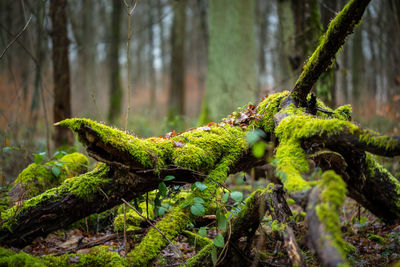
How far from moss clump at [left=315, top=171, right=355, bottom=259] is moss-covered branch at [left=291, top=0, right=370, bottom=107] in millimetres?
1152

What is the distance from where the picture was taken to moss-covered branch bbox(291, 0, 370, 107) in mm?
1906

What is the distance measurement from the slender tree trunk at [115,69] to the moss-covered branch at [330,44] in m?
8.21

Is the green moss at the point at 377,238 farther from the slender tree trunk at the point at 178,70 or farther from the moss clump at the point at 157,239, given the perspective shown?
the slender tree trunk at the point at 178,70

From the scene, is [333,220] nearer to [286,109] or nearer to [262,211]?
[262,211]

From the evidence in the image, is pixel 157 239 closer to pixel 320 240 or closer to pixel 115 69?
pixel 320 240

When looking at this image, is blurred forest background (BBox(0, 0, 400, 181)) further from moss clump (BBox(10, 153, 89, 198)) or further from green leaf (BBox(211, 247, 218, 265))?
green leaf (BBox(211, 247, 218, 265))

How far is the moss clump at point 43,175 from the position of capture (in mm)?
2973

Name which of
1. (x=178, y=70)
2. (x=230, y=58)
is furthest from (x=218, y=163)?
(x=178, y=70)

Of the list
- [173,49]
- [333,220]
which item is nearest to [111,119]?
[173,49]

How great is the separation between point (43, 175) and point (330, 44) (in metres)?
3.30

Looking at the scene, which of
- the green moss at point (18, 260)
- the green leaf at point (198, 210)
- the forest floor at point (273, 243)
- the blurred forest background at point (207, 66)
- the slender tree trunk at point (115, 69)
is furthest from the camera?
the slender tree trunk at point (115, 69)

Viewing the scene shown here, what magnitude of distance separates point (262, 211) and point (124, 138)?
1.23 meters

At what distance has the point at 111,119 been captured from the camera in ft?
31.8

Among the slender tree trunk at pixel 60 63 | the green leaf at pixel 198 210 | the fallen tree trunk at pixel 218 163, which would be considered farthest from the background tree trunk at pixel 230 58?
the green leaf at pixel 198 210
